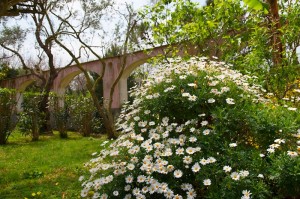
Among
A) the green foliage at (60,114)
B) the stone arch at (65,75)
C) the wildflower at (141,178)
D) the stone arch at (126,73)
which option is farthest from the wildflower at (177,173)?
the stone arch at (65,75)

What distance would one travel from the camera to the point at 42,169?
5445 mm

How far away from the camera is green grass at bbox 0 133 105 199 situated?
13.5 feet

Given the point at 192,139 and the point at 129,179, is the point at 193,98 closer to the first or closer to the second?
the point at 192,139

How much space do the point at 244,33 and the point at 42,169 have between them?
380cm

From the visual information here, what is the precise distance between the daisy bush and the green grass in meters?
1.61

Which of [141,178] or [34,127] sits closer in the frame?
[141,178]

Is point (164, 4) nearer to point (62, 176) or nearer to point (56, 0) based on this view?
point (62, 176)

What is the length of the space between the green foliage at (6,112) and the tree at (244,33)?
460 centimetres

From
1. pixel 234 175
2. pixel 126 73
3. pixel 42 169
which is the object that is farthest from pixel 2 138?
pixel 234 175

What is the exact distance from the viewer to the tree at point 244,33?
13.6 feet

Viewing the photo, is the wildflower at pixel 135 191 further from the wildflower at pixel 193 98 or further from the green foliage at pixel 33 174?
the green foliage at pixel 33 174

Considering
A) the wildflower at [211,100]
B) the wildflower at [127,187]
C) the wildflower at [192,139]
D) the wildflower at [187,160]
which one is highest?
the wildflower at [211,100]

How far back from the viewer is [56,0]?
12930 mm

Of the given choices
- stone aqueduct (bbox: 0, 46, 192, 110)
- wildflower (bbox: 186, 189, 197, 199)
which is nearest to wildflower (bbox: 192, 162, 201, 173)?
wildflower (bbox: 186, 189, 197, 199)
